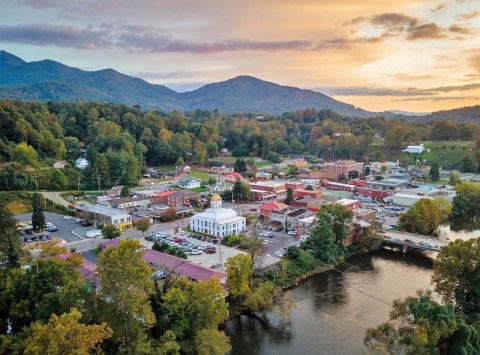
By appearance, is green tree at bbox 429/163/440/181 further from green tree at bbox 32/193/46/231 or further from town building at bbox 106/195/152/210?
green tree at bbox 32/193/46/231

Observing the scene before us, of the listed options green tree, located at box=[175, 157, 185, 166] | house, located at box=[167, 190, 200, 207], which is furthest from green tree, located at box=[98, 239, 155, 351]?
green tree, located at box=[175, 157, 185, 166]

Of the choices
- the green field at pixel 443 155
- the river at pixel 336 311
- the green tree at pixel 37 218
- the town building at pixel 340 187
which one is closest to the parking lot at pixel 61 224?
the green tree at pixel 37 218

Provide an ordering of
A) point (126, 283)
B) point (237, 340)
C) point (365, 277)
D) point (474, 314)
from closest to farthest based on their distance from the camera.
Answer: point (126, 283) < point (474, 314) < point (237, 340) < point (365, 277)

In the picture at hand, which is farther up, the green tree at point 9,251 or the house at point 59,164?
the house at point 59,164

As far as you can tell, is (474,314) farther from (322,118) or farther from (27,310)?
(322,118)

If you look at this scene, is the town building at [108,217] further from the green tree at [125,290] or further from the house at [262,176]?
the house at [262,176]

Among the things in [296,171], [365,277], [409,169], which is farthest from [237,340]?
[409,169]

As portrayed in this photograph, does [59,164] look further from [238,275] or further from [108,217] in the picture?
[238,275]

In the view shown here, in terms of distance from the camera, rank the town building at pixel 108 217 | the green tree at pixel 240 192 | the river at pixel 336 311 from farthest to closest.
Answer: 1. the green tree at pixel 240 192
2. the town building at pixel 108 217
3. the river at pixel 336 311
